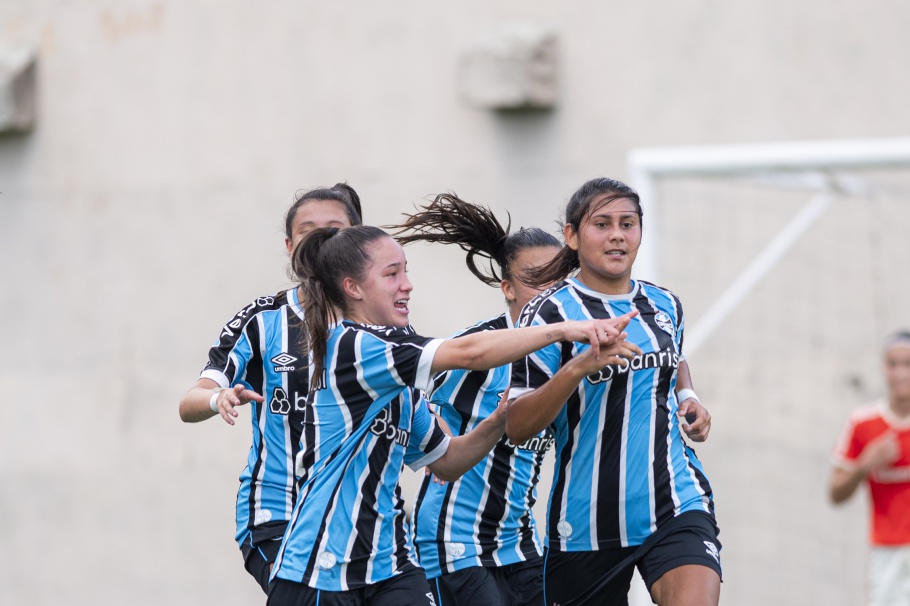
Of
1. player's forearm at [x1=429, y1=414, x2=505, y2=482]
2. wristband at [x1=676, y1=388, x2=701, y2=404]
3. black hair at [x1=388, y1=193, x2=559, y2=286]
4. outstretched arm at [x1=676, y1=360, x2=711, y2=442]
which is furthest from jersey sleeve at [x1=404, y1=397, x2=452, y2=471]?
black hair at [x1=388, y1=193, x2=559, y2=286]

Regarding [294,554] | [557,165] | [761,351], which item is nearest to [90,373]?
[557,165]

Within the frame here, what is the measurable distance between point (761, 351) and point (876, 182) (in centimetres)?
126

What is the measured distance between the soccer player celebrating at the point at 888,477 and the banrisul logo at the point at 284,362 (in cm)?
297

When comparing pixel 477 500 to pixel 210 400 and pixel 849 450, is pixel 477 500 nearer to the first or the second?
Answer: pixel 210 400

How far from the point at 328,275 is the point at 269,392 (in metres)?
0.84

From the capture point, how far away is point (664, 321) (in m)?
4.49

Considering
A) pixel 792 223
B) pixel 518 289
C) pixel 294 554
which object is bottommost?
pixel 294 554

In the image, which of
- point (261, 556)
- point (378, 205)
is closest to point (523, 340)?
point (261, 556)

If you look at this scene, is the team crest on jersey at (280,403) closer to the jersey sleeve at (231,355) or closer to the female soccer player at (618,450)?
the jersey sleeve at (231,355)

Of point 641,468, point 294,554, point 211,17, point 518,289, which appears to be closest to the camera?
point 294,554

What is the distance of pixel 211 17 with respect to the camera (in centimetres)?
1064

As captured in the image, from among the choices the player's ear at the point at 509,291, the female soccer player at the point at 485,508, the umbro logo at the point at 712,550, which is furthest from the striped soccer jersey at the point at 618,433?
the player's ear at the point at 509,291

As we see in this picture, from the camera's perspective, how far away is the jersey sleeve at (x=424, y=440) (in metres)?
4.27

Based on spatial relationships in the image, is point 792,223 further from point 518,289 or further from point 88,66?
point 88,66
